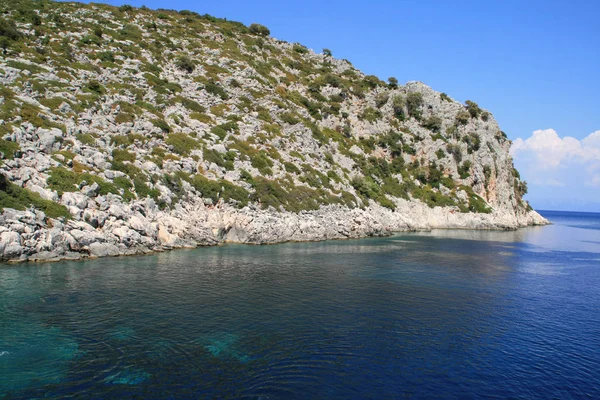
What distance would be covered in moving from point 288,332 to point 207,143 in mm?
44456

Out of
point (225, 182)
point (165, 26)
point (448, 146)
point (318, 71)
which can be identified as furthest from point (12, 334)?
point (318, 71)

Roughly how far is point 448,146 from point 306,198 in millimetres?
56383

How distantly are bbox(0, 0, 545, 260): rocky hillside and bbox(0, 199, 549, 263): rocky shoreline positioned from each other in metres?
0.15

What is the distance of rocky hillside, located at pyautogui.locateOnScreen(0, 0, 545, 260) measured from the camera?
38.3 metres

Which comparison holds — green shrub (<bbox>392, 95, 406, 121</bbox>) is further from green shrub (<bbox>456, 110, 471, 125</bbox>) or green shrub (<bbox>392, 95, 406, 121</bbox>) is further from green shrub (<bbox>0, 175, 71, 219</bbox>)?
green shrub (<bbox>0, 175, 71, 219</bbox>)

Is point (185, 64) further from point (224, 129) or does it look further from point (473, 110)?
point (473, 110)

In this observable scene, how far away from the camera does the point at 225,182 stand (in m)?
53.2

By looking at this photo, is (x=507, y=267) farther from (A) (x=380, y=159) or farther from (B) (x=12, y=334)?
(A) (x=380, y=159)

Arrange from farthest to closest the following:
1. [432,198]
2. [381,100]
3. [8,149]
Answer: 1. [381,100]
2. [432,198]
3. [8,149]

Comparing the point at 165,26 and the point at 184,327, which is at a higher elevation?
the point at 165,26

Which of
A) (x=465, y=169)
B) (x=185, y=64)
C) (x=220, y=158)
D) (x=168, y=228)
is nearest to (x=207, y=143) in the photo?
(x=220, y=158)

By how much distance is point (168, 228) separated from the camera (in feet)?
143

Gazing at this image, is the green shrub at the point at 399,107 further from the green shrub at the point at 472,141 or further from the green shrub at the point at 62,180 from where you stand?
the green shrub at the point at 62,180

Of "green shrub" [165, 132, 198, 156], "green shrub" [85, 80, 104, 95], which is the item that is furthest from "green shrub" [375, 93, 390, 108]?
"green shrub" [85, 80, 104, 95]
